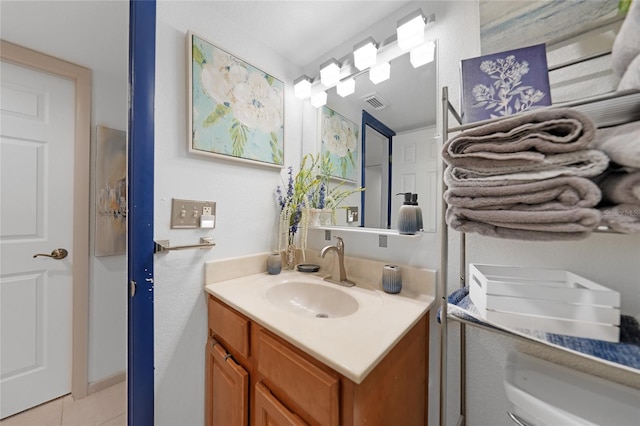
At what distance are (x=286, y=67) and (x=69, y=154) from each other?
144 cm

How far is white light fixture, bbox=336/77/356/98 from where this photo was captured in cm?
121

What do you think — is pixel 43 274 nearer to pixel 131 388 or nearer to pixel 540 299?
pixel 131 388

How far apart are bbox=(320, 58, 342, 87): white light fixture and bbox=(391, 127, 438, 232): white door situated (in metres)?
0.50

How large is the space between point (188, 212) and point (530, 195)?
3.72 ft

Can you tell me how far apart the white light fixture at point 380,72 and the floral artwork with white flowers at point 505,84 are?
1.45 feet

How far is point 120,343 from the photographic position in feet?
5.05

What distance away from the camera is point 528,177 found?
0.46m

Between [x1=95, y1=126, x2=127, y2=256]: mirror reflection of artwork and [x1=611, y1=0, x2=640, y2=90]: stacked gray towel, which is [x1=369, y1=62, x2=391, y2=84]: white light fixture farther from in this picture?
[x1=95, y1=126, x2=127, y2=256]: mirror reflection of artwork

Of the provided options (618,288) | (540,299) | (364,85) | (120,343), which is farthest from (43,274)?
(618,288)

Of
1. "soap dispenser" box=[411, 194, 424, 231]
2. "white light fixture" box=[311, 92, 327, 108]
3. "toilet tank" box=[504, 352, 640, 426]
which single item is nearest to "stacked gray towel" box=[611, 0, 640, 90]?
"soap dispenser" box=[411, 194, 424, 231]

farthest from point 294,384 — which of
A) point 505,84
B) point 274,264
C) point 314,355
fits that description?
point 505,84

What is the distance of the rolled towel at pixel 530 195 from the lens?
1.38 ft

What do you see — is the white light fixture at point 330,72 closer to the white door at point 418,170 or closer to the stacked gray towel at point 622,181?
the white door at point 418,170

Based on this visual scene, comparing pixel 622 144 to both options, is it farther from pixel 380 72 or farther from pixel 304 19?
pixel 304 19
